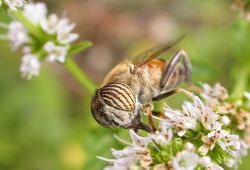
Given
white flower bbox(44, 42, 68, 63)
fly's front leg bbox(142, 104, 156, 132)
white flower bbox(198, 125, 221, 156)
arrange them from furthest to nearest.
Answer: white flower bbox(44, 42, 68, 63)
fly's front leg bbox(142, 104, 156, 132)
white flower bbox(198, 125, 221, 156)

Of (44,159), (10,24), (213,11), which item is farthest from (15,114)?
(213,11)

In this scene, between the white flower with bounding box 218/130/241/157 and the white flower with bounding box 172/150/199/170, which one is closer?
the white flower with bounding box 172/150/199/170

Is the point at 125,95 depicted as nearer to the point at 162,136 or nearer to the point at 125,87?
the point at 125,87

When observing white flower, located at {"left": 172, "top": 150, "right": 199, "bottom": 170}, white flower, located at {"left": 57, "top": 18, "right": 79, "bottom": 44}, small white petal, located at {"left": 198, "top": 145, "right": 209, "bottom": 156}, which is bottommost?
small white petal, located at {"left": 198, "top": 145, "right": 209, "bottom": 156}

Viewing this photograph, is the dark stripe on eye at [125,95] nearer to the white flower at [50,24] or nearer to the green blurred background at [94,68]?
the green blurred background at [94,68]

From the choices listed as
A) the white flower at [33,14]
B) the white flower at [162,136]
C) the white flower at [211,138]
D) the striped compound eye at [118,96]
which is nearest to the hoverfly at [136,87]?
the striped compound eye at [118,96]

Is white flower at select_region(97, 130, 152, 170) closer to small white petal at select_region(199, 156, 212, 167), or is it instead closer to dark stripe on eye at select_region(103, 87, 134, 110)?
dark stripe on eye at select_region(103, 87, 134, 110)

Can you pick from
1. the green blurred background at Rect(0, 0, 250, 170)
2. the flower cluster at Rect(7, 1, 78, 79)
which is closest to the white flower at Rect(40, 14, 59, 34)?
the flower cluster at Rect(7, 1, 78, 79)

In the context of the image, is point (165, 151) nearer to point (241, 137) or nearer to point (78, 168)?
point (241, 137)

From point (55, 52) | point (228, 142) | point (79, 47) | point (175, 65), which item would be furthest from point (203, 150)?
point (55, 52)
